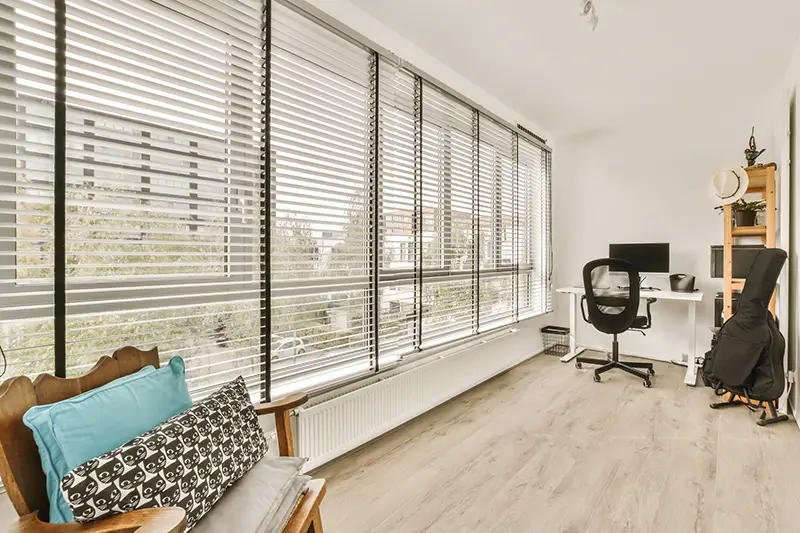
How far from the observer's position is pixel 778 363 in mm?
2742

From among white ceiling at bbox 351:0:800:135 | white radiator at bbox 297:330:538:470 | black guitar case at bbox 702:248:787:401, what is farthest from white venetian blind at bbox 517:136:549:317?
black guitar case at bbox 702:248:787:401

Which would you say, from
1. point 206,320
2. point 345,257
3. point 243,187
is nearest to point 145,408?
point 206,320

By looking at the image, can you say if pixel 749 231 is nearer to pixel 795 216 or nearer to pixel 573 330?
pixel 795 216

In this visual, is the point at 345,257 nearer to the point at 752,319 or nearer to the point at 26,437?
the point at 26,437

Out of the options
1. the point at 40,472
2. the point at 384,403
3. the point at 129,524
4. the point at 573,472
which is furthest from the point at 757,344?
the point at 40,472

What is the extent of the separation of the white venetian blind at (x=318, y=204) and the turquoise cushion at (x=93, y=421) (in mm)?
737

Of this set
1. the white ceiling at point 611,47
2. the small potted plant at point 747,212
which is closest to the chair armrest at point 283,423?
the white ceiling at point 611,47

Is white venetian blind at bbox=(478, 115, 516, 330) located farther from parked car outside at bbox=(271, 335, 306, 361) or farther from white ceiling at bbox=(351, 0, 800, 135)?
parked car outside at bbox=(271, 335, 306, 361)

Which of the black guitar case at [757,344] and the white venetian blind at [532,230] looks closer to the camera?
the black guitar case at [757,344]

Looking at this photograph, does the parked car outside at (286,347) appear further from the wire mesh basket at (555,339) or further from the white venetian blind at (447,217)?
the wire mesh basket at (555,339)

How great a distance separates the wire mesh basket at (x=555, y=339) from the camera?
493 cm

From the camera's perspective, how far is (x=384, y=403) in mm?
2582

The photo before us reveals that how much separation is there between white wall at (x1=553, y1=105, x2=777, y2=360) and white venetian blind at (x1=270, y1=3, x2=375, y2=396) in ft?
11.6

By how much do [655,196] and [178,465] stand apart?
5.06 metres
